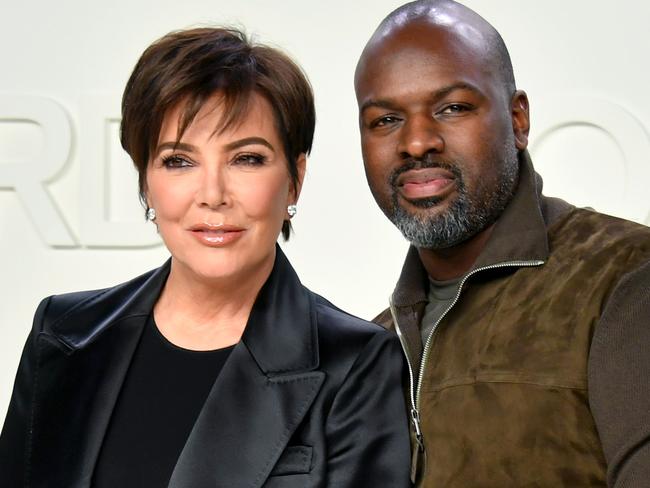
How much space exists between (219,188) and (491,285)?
572mm

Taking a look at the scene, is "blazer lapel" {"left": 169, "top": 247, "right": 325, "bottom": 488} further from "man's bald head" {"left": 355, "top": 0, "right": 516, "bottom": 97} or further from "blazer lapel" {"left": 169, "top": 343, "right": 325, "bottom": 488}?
"man's bald head" {"left": 355, "top": 0, "right": 516, "bottom": 97}

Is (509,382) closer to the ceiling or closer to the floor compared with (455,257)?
closer to the floor

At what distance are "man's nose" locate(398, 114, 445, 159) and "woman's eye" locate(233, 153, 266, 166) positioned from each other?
323 millimetres

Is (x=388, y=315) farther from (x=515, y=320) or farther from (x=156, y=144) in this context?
(x=156, y=144)

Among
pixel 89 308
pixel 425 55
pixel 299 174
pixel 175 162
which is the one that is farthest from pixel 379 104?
pixel 89 308

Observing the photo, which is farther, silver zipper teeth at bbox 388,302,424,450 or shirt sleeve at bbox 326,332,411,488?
silver zipper teeth at bbox 388,302,424,450

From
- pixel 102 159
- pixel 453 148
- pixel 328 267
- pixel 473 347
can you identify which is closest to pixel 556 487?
pixel 473 347

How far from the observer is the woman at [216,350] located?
2.05 meters

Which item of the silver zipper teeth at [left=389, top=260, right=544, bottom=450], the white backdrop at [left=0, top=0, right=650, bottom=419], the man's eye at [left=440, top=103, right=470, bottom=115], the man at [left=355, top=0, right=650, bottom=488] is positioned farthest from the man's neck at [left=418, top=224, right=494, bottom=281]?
the white backdrop at [left=0, top=0, right=650, bottom=419]

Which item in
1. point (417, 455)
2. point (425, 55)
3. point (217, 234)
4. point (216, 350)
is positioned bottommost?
point (417, 455)

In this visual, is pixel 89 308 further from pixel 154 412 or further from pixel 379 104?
pixel 379 104

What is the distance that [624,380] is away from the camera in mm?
1941

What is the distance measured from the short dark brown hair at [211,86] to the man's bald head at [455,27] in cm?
31

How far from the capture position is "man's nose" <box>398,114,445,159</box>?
227 centimetres
